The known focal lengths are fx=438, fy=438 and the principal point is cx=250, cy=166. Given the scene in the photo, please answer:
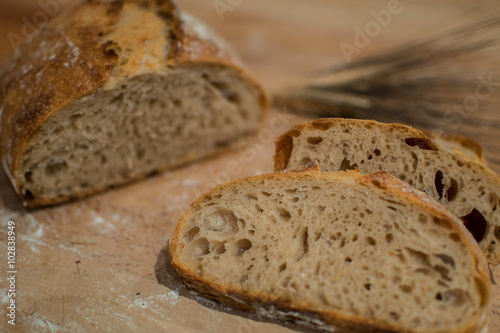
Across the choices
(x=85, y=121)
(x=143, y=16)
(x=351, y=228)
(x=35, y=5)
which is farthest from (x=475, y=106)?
(x=35, y=5)

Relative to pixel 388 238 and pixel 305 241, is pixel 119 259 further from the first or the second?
pixel 388 238

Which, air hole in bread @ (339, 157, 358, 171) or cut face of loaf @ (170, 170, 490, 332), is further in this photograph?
air hole in bread @ (339, 157, 358, 171)

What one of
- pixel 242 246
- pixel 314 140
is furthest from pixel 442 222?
pixel 242 246

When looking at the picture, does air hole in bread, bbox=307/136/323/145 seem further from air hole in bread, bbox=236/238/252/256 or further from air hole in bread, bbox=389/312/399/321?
air hole in bread, bbox=389/312/399/321

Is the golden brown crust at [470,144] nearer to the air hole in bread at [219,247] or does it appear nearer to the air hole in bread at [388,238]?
the air hole in bread at [388,238]

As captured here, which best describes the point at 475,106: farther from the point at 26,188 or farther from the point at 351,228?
the point at 26,188

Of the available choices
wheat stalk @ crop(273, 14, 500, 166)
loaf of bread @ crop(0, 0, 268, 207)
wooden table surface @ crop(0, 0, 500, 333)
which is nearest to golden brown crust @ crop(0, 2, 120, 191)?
loaf of bread @ crop(0, 0, 268, 207)
